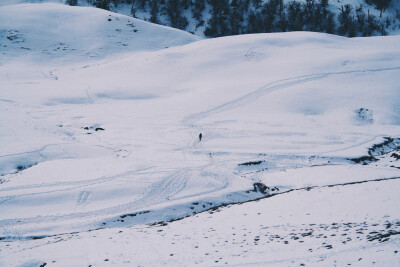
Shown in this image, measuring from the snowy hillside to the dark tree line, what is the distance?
36.0 m

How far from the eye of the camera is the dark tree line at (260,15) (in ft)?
250

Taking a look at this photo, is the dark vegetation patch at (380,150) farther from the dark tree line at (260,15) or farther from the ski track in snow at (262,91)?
the dark tree line at (260,15)

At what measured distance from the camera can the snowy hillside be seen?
9.23m

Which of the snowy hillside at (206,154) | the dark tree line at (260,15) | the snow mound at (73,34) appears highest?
the dark tree line at (260,15)

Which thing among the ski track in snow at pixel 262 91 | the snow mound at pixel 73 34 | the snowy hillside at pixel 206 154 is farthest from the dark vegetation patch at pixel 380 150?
the snow mound at pixel 73 34

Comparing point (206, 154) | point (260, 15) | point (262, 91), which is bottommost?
point (206, 154)

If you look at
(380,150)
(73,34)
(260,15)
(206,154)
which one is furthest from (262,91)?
(260,15)

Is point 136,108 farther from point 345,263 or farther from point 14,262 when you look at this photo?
point 345,263

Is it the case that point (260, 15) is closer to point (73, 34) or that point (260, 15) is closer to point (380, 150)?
point (73, 34)

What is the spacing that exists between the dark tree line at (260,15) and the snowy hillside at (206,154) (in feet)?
118

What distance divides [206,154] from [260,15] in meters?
70.7

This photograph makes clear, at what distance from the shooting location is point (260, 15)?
81375 millimetres

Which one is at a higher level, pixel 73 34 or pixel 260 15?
pixel 260 15

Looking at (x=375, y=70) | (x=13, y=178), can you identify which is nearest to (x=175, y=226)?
(x=13, y=178)
